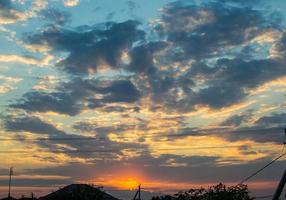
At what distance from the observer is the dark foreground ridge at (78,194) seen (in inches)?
2379

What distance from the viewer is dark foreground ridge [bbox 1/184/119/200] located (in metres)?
60.4

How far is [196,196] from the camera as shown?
5134cm

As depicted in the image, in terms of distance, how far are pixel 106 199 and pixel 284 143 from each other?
2960cm

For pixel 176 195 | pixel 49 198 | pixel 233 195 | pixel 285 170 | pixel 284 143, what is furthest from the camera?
pixel 49 198

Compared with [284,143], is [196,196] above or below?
below

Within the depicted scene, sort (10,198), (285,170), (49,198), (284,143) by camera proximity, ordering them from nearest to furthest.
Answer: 1. (285,170)
2. (284,143)
3. (49,198)
4. (10,198)

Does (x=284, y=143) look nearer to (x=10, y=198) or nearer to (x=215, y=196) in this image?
(x=215, y=196)

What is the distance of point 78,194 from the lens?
6116 centimetres

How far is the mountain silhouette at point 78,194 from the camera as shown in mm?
60438

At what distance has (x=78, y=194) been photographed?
201 ft

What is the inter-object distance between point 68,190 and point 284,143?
34.0 m

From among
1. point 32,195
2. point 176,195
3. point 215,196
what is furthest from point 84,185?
point 215,196

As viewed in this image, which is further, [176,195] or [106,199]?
[106,199]

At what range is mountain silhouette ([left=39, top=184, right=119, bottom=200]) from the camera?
60.4 metres
